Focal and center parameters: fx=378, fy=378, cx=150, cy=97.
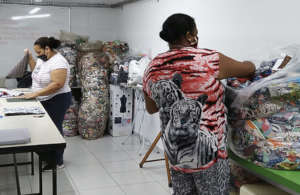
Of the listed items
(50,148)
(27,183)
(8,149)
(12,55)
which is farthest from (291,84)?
(12,55)

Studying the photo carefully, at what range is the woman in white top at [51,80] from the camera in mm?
4023

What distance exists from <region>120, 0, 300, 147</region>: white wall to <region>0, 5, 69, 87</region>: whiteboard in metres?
1.95

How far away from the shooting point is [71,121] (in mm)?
5922

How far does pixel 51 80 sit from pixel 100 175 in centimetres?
118

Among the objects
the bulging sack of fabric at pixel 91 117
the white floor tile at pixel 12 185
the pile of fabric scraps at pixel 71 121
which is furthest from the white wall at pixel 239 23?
the white floor tile at pixel 12 185

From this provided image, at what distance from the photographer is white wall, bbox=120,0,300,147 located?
9.01 feet

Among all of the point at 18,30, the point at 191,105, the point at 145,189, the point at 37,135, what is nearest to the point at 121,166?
the point at 145,189

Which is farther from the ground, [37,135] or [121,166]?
[37,135]

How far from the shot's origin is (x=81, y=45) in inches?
236

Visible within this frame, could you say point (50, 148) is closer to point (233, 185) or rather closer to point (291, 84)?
point (233, 185)

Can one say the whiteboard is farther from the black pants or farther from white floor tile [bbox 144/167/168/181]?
white floor tile [bbox 144/167/168/181]

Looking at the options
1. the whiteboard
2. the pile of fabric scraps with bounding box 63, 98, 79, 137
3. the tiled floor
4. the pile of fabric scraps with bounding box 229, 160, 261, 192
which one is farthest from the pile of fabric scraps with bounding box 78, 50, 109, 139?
the pile of fabric scraps with bounding box 229, 160, 261, 192

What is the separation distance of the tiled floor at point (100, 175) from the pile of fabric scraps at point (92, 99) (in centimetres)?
43

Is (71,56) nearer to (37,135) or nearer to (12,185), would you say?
(12,185)
